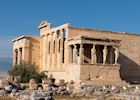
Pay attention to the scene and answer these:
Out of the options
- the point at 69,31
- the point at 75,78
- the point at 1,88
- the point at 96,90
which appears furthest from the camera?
the point at 69,31

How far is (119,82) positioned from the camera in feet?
126

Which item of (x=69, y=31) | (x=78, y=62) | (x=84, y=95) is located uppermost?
(x=69, y=31)

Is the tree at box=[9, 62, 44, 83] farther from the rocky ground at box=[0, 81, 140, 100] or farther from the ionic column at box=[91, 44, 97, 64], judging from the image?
the rocky ground at box=[0, 81, 140, 100]

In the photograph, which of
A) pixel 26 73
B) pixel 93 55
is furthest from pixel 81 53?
pixel 26 73

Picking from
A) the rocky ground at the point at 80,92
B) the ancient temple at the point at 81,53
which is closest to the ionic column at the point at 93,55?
the ancient temple at the point at 81,53

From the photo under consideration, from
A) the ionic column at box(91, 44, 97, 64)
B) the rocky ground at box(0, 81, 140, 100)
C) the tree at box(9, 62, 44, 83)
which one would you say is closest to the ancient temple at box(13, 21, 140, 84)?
the ionic column at box(91, 44, 97, 64)

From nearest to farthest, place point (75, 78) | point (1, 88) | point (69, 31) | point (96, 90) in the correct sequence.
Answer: point (1, 88) → point (96, 90) → point (75, 78) → point (69, 31)

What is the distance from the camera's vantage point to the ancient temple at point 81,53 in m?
38.3

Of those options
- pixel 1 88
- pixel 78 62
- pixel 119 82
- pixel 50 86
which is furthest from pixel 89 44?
pixel 1 88

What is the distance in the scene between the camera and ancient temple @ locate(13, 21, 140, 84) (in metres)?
38.3

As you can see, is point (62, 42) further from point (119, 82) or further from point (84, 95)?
point (84, 95)

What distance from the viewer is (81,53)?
1499 inches

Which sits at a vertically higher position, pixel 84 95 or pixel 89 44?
pixel 89 44

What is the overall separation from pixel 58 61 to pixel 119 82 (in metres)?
7.81
